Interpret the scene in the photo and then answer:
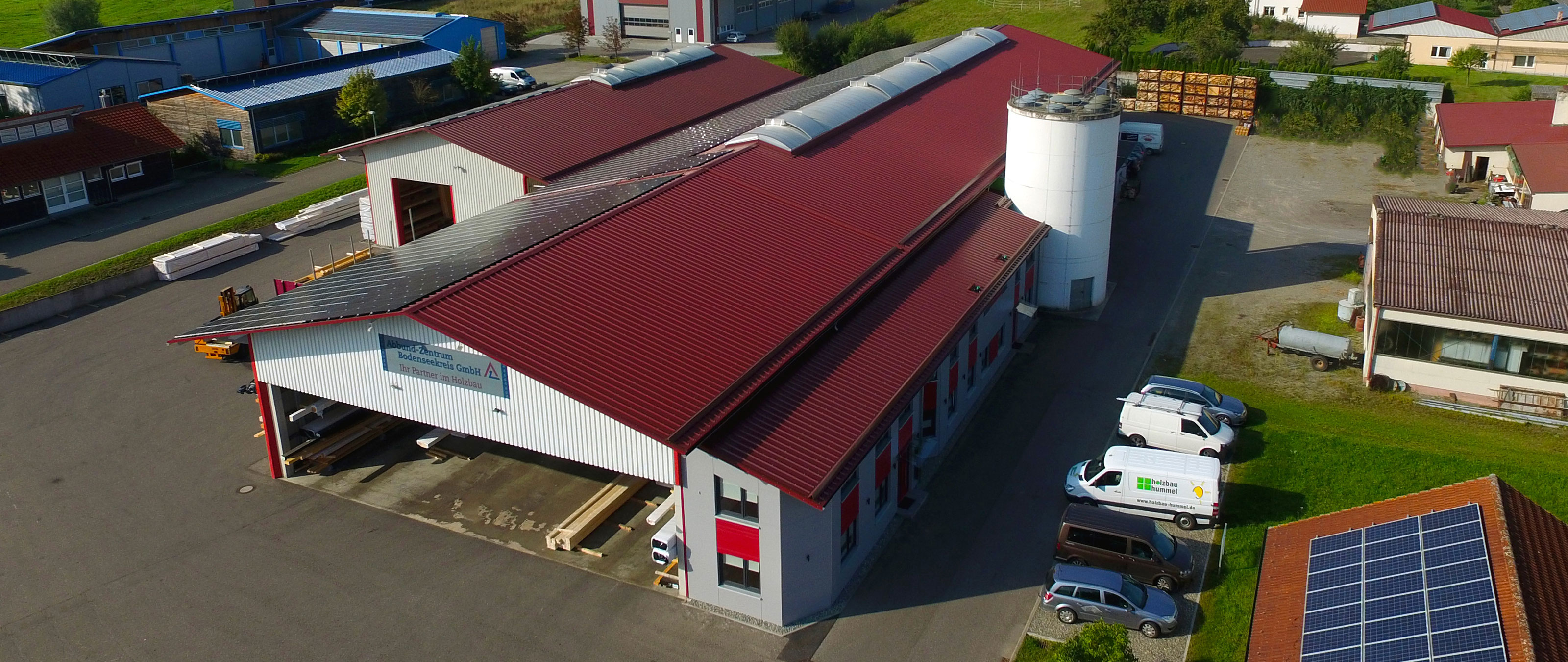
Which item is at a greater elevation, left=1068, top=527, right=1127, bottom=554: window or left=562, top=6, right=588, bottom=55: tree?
left=562, top=6, right=588, bottom=55: tree

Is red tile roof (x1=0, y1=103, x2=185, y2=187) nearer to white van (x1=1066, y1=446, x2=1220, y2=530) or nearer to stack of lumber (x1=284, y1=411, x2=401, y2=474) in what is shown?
stack of lumber (x1=284, y1=411, x2=401, y2=474)

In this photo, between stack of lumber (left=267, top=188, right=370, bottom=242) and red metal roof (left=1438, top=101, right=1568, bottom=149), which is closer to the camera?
stack of lumber (left=267, top=188, right=370, bottom=242)

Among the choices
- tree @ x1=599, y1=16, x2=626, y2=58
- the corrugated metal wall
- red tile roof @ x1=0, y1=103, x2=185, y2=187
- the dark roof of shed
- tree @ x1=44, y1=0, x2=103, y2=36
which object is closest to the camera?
the corrugated metal wall

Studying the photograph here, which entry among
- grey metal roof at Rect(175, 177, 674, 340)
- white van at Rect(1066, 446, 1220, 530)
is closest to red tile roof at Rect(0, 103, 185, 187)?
grey metal roof at Rect(175, 177, 674, 340)

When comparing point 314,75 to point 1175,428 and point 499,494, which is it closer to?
point 499,494

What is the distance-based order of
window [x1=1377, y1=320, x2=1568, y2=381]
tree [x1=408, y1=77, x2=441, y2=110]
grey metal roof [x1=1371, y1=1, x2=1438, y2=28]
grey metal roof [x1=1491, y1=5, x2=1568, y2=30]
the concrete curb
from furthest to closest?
1. grey metal roof [x1=1371, y1=1, x2=1438, y2=28]
2. grey metal roof [x1=1491, y1=5, x2=1568, y2=30]
3. tree [x1=408, y1=77, x2=441, y2=110]
4. the concrete curb
5. window [x1=1377, y1=320, x2=1568, y2=381]

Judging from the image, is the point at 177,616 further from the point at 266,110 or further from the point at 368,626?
the point at 266,110

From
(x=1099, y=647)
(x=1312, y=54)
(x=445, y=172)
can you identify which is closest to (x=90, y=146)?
(x=445, y=172)

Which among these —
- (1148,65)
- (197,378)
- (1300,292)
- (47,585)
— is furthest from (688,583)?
(1148,65)
